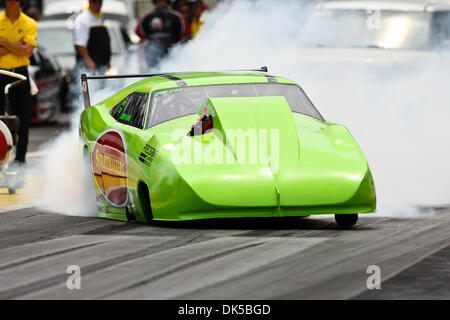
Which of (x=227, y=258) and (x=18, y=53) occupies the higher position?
(x=18, y=53)

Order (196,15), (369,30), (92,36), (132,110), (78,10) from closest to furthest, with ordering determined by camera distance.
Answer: (132,110)
(369,30)
(92,36)
(196,15)
(78,10)

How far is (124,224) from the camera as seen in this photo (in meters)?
9.67

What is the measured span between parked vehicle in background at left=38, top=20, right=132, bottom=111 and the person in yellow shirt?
10.6m

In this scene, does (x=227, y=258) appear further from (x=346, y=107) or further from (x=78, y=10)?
(x=78, y=10)

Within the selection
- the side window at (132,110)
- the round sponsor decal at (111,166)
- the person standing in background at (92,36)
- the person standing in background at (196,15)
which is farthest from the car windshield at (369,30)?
the round sponsor decal at (111,166)

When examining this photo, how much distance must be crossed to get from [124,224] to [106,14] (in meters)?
24.6

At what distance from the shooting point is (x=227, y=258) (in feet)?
25.8

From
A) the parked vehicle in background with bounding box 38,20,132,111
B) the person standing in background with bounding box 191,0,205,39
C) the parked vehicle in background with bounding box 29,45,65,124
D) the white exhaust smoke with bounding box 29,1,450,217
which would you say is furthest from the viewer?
the parked vehicle in background with bounding box 38,20,132,111

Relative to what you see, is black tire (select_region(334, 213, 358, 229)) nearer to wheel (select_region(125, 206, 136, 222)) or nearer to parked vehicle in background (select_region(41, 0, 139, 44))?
wheel (select_region(125, 206, 136, 222))

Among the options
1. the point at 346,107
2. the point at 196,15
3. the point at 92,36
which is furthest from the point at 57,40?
the point at 346,107

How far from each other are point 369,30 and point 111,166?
8.04 meters

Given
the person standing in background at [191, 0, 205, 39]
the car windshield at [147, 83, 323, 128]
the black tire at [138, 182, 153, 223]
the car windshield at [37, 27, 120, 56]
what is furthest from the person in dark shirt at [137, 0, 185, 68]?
the black tire at [138, 182, 153, 223]

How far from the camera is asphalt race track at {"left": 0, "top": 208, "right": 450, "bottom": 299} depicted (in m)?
6.86
